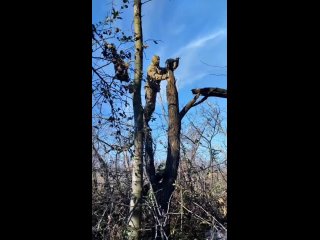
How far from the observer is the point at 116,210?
2.84 meters

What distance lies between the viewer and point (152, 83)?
3008 mm

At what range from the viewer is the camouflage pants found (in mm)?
2869

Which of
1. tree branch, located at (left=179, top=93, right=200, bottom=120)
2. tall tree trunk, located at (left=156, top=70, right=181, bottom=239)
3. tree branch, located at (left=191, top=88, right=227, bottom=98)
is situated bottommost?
tall tree trunk, located at (left=156, top=70, right=181, bottom=239)

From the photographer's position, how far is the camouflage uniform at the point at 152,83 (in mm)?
2891

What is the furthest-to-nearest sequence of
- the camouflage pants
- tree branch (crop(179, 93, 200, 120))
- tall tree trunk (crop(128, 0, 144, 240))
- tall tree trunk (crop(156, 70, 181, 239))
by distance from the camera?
tree branch (crop(179, 93, 200, 120)), tall tree trunk (crop(156, 70, 181, 239)), the camouflage pants, tall tree trunk (crop(128, 0, 144, 240))

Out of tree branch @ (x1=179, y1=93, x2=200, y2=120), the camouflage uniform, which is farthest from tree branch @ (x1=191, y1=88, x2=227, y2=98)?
the camouflage uniform

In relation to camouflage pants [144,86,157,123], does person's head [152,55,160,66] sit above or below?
above

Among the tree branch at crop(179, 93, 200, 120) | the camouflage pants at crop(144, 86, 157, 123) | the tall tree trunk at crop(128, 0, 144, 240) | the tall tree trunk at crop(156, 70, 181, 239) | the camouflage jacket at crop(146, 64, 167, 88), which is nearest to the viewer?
the tall tree trunk at crop(128, 0, 144, 240)

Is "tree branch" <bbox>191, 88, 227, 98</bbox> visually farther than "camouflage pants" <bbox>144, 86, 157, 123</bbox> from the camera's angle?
Yes

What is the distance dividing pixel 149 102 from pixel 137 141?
343 millimetres

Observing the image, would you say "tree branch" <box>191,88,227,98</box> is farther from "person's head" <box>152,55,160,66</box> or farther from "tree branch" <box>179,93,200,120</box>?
"person's head" <box>152,55,160,66</box>
